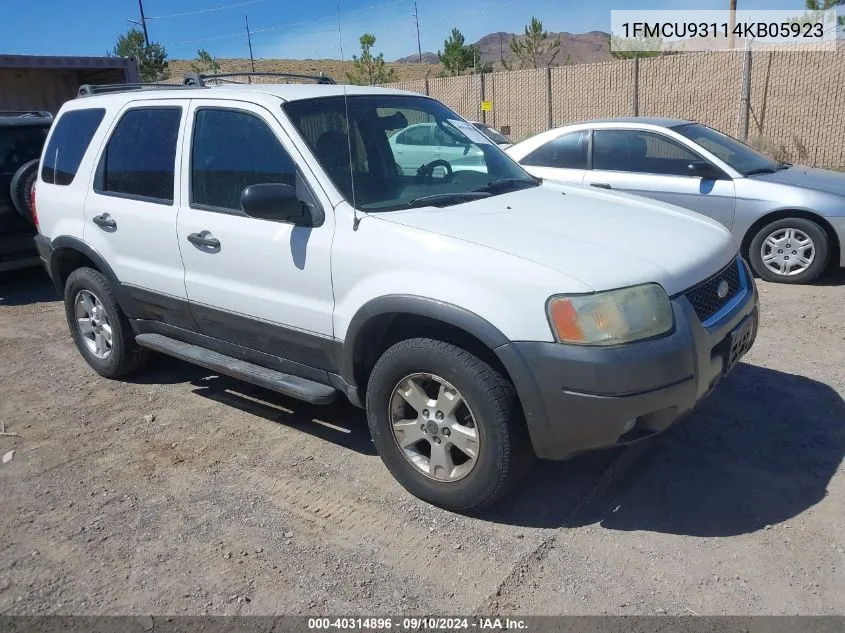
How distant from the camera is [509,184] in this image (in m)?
4.29

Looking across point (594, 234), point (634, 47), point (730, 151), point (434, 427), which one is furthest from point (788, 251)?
point (634, 47)

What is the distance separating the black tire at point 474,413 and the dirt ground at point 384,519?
149 millimetres

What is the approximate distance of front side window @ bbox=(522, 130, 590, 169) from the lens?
805 cm

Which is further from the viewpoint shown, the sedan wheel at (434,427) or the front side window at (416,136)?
the front side window at (416,136)

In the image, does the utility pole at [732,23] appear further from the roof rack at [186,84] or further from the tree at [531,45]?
the roof rack at [186,84]

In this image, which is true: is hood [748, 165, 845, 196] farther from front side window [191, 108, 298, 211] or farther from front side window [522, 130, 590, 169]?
front side window [191, 108, 298, 211]

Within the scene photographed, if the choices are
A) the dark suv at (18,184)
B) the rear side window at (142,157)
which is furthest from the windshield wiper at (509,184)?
the dark suv at (18,184)

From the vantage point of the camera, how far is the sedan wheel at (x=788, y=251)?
6.98m

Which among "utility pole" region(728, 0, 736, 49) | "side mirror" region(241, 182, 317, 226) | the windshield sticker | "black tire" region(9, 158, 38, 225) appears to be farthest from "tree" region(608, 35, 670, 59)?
"side mirror" region(241, 182, 317, 226)

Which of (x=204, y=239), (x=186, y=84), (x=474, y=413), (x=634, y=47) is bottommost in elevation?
(x=474, y=413)

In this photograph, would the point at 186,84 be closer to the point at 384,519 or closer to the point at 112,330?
the point at 112,330

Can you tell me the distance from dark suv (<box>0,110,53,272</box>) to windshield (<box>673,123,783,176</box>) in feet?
21.8

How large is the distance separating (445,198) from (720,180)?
4.52m

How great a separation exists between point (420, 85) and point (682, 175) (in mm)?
19232
